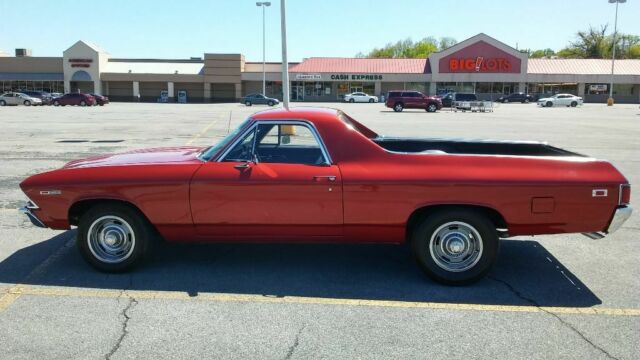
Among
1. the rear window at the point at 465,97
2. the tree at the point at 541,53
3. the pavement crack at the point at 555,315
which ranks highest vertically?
the tree at the point at 541,53

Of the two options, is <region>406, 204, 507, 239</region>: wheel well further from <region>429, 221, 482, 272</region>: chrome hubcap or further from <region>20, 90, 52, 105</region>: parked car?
<region>20, 90, 52, 105</region>: parked car

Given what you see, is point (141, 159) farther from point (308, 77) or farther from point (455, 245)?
point (308, 77)

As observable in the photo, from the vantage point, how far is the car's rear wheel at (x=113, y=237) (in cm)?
476

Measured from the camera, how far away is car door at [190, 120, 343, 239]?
4566 mm

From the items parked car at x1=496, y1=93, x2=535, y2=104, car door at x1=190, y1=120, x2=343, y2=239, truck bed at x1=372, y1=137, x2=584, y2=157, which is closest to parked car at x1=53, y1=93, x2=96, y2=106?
parked car at x1=496, y1=93, x2=535, y2=104

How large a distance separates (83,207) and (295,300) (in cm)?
217

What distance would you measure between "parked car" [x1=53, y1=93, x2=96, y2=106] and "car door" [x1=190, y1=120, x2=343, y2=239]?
2007 inches

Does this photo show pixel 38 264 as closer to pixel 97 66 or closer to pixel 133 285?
pixel 133 285

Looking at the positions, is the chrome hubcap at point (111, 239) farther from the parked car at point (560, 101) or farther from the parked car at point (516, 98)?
the parked car at point (516, 98)

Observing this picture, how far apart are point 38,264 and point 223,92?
68.6m

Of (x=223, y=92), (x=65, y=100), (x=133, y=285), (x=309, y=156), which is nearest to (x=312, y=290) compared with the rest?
(x=309, y=156)

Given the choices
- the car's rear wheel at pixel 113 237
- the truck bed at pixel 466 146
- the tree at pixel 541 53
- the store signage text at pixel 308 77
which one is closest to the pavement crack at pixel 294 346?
the car's rear wheel at pixel 113 237

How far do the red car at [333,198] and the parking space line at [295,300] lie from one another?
414 millimetres

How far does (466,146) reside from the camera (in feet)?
20.0
